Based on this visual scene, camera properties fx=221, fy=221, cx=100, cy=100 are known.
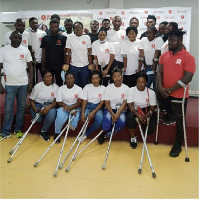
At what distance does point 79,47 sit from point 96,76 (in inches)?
26.6

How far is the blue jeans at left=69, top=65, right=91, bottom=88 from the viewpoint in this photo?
4074 millimetres

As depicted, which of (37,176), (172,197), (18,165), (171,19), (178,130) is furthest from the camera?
(171,19)

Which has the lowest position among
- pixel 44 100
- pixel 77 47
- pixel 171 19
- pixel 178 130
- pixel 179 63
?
pixel 178 130

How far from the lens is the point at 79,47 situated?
13.1ft

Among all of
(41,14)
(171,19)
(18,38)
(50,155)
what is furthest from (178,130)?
(41,14)

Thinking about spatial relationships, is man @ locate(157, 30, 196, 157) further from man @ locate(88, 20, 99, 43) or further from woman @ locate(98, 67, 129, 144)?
man @ locate(88, 20, 99, 43)

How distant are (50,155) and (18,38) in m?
1.90

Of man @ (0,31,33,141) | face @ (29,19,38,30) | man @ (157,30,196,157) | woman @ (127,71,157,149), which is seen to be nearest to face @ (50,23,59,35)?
face @ (29,19,38,30)

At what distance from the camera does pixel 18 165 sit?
3008 millimetres

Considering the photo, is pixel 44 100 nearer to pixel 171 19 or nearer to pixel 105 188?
pixel 105 188

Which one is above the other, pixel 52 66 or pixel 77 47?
pixel 77 47

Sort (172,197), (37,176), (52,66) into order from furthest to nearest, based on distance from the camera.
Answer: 1. (52,66)
2. (37,176)
3. (172,197)

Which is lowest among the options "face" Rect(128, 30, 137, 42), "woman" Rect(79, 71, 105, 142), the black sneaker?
the black sneaker

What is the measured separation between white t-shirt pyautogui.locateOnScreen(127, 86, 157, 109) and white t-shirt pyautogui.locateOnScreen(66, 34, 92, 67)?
109cm
